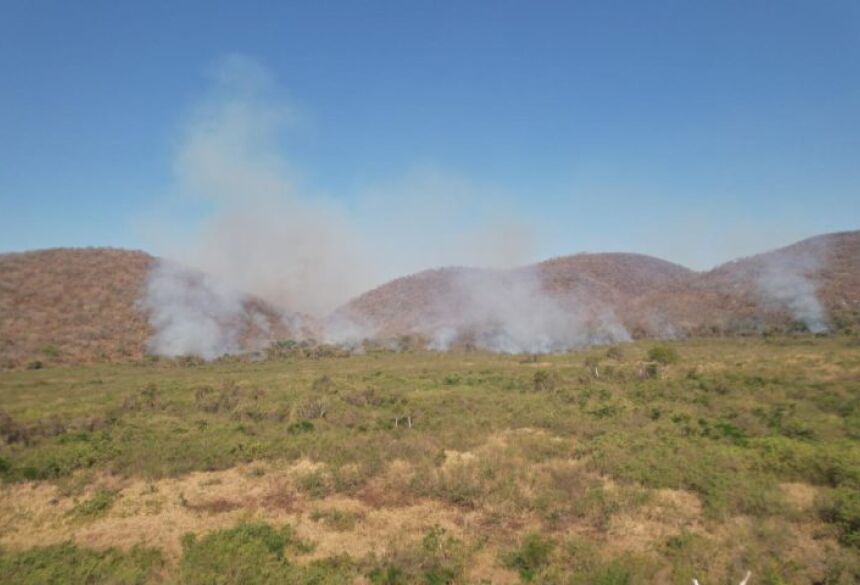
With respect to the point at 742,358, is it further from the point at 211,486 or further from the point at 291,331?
the point at 291,331

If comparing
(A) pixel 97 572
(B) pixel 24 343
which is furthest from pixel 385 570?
(B) pixel 24 343

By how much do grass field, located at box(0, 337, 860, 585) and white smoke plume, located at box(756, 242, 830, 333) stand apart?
86.4 ft

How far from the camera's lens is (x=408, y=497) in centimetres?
1272

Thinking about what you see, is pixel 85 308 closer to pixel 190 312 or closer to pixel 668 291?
pixel 190 312

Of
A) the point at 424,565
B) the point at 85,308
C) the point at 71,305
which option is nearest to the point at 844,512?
the point at 424,565

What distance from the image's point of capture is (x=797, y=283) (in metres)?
55.5

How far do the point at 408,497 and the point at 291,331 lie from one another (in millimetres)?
53849

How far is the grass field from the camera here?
372 inches

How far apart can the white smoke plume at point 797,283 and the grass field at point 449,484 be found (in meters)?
26.3

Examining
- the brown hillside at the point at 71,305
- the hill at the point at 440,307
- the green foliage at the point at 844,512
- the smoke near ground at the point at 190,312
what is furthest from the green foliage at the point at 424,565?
the brown hillside at the point at 71,305

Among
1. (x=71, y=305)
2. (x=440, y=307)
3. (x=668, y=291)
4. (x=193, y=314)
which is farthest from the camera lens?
(x=440, y=307)

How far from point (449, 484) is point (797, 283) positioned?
56.7 meters

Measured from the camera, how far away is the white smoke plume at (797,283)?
46.8 m

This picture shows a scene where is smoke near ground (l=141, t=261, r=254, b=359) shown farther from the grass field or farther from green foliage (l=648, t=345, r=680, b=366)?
green foliage (l=648, t=345, r=680, b=366)
